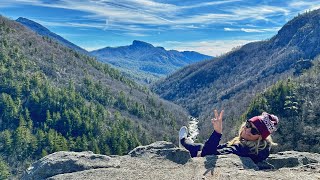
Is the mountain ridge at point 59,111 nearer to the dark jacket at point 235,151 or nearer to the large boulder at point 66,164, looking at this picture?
the large boulder at point 66,164

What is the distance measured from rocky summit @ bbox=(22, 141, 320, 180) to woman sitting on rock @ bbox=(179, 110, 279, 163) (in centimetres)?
32

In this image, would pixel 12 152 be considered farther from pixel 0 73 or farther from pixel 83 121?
pixel 0 73

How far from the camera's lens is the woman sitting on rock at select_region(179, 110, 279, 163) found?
40.6 feet

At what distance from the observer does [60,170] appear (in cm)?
1303

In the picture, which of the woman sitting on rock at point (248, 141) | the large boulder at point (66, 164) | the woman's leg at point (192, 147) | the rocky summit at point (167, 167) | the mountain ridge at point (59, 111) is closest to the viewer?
the rocky summit at point (167, 167)

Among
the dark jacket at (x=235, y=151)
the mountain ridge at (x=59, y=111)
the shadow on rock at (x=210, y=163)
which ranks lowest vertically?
the mountain ridge at (x=59, y=111)

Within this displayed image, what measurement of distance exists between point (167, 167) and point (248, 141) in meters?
3.19

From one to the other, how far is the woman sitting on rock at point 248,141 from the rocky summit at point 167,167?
1.04 feet

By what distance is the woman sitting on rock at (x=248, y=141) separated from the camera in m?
12.4

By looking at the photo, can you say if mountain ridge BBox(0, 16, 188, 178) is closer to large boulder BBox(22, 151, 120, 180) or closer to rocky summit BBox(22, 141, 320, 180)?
large boulder BBox(22, 151, 120, 180)

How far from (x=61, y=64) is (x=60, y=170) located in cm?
18202

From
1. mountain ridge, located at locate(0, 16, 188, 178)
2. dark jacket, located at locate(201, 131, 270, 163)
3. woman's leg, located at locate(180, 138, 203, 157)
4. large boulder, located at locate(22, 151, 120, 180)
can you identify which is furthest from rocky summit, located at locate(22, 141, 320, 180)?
mountain ridge, located at locate(0, 16, 188, 178)

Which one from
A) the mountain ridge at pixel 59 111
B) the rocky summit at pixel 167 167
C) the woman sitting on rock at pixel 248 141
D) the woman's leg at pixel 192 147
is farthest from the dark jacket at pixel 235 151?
the mountain ridge at pixel 59 111

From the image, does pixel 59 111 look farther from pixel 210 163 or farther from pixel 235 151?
pixel 210 163
